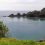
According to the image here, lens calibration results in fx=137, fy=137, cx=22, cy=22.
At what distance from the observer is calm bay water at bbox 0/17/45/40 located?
4.12 m

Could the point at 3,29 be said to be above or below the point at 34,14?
below

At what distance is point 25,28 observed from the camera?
168 inches

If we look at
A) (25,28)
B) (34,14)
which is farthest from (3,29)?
(34,14)

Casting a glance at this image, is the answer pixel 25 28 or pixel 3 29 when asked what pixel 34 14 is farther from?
pixel 3 29

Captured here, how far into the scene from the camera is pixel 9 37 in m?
4.12

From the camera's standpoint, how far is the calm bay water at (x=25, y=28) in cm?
412

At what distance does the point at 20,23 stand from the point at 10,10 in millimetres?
598

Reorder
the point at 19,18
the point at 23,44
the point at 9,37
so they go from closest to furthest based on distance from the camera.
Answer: the point at 23,44 < the point at 9,37 < the point at 19,18

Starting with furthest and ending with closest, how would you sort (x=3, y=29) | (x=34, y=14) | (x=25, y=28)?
1. (x=34, y=14)
2. (x=3, y=29)
3. (x=25, y=28)

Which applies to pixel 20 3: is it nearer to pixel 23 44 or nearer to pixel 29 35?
pixel 29 35

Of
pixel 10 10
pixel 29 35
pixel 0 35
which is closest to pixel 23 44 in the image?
pixel 29 35

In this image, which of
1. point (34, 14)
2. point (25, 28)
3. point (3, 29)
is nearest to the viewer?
point (25, 28)

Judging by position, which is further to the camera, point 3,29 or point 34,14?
point 34,14

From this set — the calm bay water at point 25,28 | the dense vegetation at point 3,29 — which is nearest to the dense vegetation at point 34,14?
the calm bay water at point 25,28
